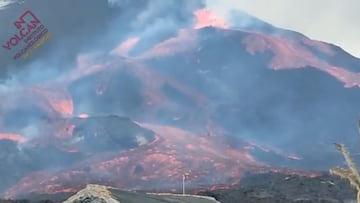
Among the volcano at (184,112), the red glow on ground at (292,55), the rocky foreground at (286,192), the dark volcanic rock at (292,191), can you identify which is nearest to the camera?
the rocky foreground at (286,192)

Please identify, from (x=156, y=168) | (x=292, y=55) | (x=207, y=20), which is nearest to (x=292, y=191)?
(x=156, y=168)

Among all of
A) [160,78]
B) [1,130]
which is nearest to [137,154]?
[1,130]

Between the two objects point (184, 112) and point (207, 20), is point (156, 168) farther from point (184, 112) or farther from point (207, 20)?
point (207, 20)

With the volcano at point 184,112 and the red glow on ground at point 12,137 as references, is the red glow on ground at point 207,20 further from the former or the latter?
the red glow on ground at point 12,137

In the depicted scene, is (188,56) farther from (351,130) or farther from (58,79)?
(351,130)

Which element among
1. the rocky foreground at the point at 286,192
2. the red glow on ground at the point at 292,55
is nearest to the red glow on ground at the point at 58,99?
the red glow on ground at the point at 292,55

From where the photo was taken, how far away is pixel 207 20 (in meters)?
158

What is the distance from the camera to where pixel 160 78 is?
4921 inches

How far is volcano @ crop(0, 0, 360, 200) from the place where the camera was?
84.7 m

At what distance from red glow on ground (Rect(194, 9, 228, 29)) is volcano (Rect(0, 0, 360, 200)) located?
1.16 feet

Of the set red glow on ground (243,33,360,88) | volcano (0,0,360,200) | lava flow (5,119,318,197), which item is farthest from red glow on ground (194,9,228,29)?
lava flow (5,119,318,197)

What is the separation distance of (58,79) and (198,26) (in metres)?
40.1

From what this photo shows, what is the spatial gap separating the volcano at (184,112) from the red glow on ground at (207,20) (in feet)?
1.16

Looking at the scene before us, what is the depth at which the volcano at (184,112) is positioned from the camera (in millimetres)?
84688
